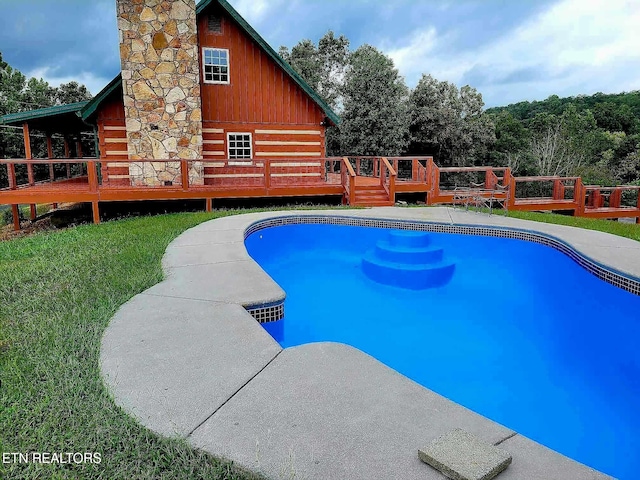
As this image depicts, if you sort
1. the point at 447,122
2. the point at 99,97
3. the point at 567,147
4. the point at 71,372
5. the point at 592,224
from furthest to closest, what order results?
1. the point at 567,147
2. the point at 447,122
3. the point at 99,97
4. the point at 592,224
5. the point at 71,372

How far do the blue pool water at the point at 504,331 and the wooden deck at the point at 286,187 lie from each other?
344 cm

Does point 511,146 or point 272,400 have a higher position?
point 511,146

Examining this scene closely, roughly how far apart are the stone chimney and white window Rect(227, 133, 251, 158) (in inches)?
82.2

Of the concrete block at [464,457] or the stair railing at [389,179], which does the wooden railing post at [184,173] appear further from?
the concrete block at [464,457]

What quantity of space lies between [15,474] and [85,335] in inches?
75.1

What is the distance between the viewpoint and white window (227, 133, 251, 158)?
15.9 meters

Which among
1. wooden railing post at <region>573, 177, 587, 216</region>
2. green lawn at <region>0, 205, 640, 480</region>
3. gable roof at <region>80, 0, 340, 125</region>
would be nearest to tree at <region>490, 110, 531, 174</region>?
wooden railing post at <region>573, 177, 587, 216</region>

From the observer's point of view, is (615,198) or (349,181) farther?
(615,198)

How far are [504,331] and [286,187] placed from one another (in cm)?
889

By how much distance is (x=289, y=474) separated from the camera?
7.84 ft

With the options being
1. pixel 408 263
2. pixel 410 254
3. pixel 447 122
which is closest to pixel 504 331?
pixel 408 263

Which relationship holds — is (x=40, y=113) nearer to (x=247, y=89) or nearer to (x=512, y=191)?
(x=247, y=89)

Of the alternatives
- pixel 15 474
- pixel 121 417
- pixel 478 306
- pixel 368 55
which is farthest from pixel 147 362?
pixel 368 55

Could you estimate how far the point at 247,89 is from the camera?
1572 centimetres
